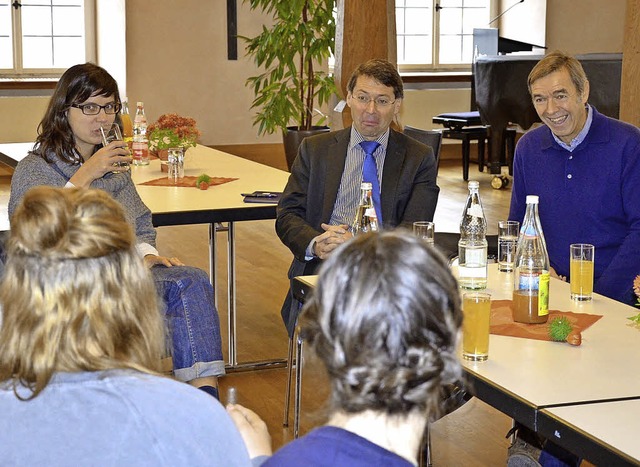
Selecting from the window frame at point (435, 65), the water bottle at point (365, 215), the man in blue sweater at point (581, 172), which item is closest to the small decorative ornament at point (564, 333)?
the water bottle at point (365, 215)

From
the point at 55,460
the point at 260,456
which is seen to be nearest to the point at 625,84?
the point at 260,456

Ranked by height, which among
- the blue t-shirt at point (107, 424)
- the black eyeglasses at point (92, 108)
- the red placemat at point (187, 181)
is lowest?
the blue t-shirt at point (107, 424)

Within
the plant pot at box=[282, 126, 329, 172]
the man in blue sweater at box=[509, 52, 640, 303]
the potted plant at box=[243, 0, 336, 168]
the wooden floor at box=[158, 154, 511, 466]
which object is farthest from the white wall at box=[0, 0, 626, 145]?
the man in blue sweater at box=[509, 52, 640, 303]

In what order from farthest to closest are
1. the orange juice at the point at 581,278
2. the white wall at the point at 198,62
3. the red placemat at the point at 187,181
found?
the white wall at the point at 198,62 → the red placemat at the point at 187,181 → the orange juice at the point at 581,278

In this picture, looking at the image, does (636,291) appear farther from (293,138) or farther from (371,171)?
(293,138)

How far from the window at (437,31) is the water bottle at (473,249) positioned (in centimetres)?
923

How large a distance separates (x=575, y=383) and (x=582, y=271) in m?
0.73

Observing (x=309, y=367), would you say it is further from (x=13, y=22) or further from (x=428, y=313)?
(x=13, y=22)

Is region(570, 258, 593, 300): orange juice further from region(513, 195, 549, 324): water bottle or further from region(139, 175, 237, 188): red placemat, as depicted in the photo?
region(139, 175, 237, 188): red placemat

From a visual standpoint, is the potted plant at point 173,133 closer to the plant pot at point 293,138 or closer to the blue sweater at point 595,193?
the blue sweater at point 595,193

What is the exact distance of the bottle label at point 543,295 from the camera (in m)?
2.49

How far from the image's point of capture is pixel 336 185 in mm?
3742

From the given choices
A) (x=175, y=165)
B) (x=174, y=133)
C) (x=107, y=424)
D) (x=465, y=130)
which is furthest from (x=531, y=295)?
(x=465, y=130)

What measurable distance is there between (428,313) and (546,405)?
0.80 metres
